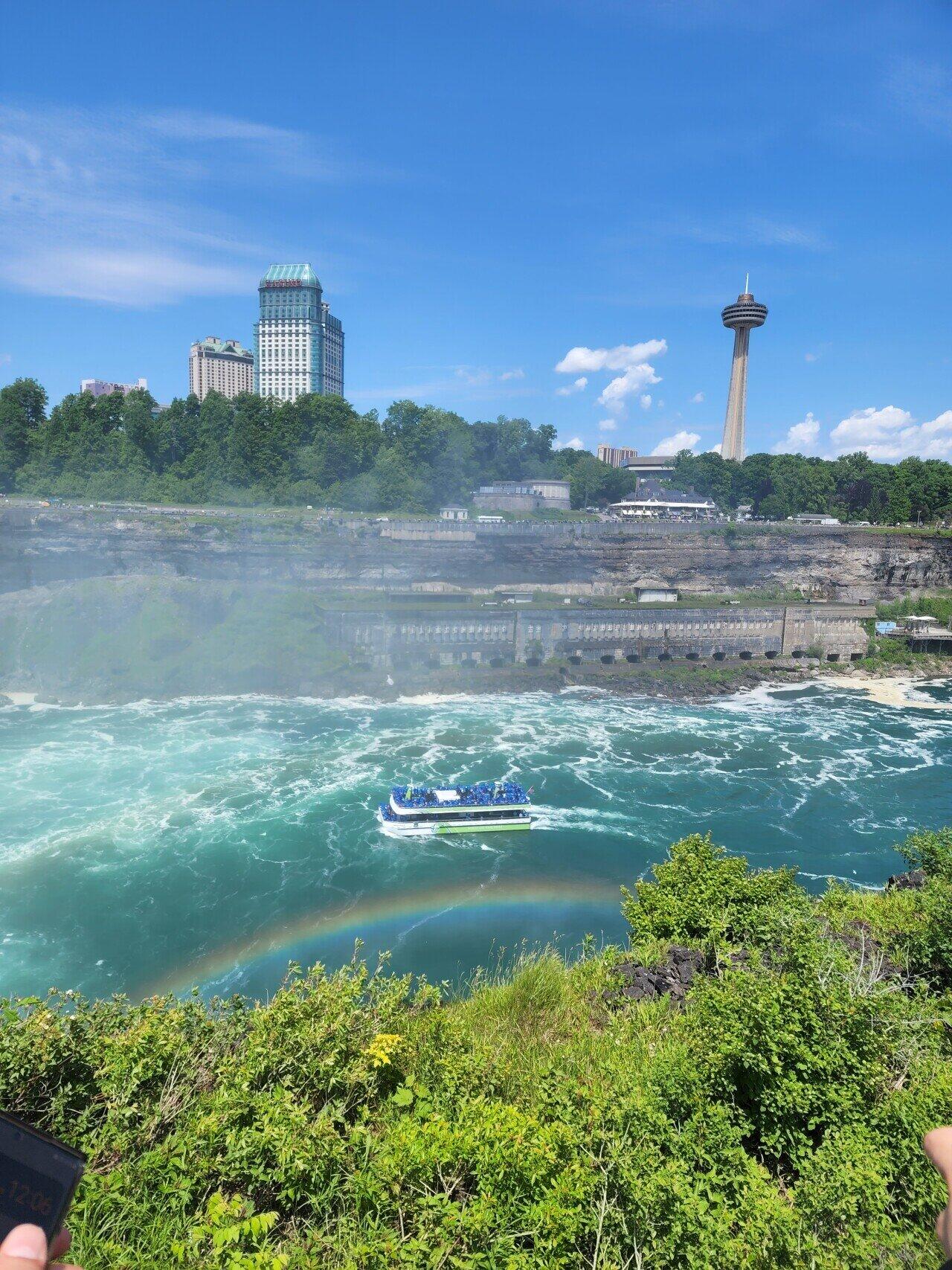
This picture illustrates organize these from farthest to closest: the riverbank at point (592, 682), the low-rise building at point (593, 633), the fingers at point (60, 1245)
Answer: the low-rise building at point (593, 633) < the riverbank at point (592, 682) < the fingers at point (60, 1245)

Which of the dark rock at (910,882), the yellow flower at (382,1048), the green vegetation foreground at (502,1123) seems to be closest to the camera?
the green vegetation foreground at (502,1123)

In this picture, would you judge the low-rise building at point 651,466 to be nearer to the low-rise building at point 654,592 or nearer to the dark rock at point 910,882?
the low-rise building at point 654,592

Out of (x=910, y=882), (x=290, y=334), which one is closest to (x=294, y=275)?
(x=290, y=334)

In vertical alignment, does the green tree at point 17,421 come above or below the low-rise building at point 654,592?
above

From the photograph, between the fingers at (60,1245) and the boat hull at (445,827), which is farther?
the boat hull at (445,827)

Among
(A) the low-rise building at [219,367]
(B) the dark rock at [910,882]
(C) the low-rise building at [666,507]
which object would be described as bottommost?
(B) the dark rock at [910,882]

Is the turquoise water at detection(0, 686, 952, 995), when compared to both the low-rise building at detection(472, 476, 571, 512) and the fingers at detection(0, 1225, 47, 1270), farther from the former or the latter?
the low-rise building at detection(472, 476, 571, 512)

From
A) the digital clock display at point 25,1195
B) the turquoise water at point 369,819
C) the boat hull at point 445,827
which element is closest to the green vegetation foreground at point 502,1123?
the digital clock display at point 25,1195
